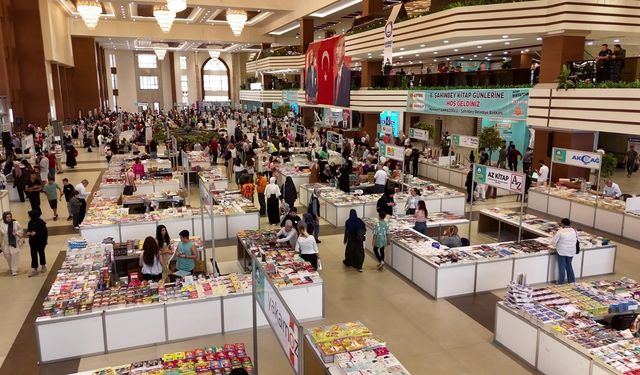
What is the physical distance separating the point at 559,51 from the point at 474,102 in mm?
3539

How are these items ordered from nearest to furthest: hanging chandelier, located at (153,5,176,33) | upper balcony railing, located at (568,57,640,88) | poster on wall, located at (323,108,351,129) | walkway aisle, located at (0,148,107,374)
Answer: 1. walkway aisle, located at (0,148,107,374)
2. upper balcony railing, located at (568,57,640,88)
3. hanging chandelier, located at (153,5,176,33)
4. poster on wall, located at (323,108,351,129)

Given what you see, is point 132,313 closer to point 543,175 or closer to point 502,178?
point 502,178

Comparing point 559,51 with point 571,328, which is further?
point 559,51

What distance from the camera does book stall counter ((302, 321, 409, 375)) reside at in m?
5.05

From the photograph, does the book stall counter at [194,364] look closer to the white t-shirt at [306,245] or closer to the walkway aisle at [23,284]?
the walkway aisle at [23,284]

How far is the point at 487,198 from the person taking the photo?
17.2 m

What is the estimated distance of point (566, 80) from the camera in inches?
589

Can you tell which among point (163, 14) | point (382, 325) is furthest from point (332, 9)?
point (382, 325)

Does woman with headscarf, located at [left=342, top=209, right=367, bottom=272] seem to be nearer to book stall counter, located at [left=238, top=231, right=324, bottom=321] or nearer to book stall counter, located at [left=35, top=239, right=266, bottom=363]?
book stall counter, located at [left=238, top=231, right=324, bottom=321]

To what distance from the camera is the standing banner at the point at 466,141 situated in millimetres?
19116

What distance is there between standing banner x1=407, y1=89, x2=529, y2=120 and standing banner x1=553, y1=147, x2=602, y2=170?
283cm

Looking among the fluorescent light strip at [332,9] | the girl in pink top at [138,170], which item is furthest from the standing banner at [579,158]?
the fluorescent light strip at [332,9]

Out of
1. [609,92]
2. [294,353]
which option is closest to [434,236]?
[609,92]

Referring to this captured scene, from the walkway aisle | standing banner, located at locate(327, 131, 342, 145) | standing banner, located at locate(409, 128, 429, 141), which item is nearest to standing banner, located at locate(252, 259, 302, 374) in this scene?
the walkway aisle
